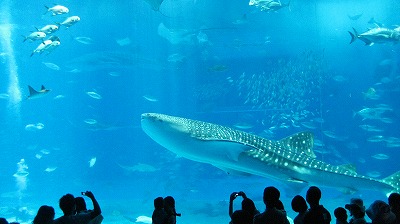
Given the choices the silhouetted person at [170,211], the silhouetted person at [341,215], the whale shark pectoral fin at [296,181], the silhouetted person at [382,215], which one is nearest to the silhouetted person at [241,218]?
the silhouetted person at [170,211]

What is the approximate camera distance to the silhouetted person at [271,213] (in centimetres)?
222

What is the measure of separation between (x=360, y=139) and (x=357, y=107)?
89.3 inches

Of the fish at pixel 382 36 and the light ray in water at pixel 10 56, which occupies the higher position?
the light ray in water at pixel 10 56

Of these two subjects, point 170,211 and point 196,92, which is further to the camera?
point 196,92

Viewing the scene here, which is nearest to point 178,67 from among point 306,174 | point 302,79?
point 302,79

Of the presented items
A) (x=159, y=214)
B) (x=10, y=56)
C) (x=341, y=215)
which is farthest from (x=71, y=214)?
(x=10, y=56)

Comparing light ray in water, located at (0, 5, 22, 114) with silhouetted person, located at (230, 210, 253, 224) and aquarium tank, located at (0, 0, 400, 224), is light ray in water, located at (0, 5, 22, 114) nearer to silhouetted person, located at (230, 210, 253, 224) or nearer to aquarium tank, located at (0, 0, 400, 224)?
aquarium tank, located at (0, 0, 400, 224)

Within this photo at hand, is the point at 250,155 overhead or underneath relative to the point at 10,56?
underneath

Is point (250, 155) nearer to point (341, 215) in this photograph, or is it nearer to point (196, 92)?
point (341, 215)

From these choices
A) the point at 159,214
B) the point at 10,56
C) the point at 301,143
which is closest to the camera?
the point at 159,214

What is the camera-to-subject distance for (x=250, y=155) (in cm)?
453

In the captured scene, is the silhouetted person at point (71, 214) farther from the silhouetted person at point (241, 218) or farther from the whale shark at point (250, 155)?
the whale shark at point (250, 155)

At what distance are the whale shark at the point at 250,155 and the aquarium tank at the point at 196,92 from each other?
756 centimetres

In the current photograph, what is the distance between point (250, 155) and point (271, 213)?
228 centimetres
